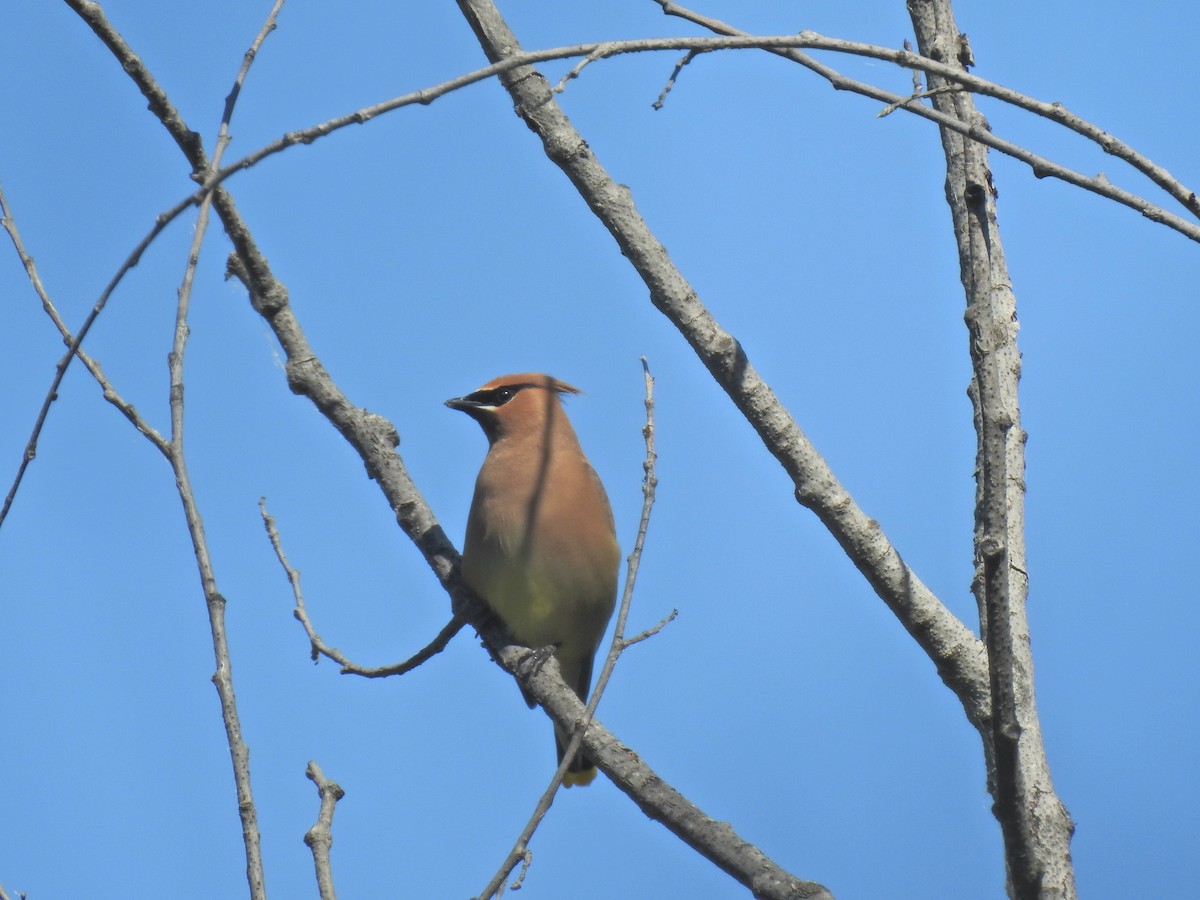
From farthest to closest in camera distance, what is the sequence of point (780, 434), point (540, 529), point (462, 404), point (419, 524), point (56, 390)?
point (462, 404)
point (540, 529)
point (419, 524)
point (780, 434)
point (56, 390)

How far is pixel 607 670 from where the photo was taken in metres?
2.57

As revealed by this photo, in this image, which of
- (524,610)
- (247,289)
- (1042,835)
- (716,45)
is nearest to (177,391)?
(716,45)

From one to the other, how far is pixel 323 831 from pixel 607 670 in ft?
2.61

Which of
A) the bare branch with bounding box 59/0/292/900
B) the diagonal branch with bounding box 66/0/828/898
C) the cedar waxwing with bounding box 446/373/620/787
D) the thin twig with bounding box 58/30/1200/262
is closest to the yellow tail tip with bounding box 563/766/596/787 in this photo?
the cedar waxwing with bounding box 446/373/620/787

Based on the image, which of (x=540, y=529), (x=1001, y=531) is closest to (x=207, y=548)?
(x=1001, y=531)

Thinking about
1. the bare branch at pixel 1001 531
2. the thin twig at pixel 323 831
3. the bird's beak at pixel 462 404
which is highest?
the bird's beak at pixel 462 404

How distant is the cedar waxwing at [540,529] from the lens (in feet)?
16.1

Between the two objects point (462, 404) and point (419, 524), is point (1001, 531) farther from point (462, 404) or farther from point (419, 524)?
point (462, 404)

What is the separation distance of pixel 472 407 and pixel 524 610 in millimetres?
1041

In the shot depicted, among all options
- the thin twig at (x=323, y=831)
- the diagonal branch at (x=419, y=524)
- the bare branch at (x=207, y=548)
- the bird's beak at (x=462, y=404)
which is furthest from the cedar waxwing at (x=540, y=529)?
the bare branch at (x=207, y=548)

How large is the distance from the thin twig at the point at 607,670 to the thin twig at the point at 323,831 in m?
0.39

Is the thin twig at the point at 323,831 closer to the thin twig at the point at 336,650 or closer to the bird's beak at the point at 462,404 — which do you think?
the thin twig at the point at 336,650

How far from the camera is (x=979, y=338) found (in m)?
2.76

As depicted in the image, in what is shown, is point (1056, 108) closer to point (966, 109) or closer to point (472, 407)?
point (966, 109)
